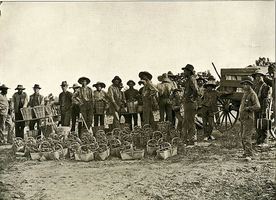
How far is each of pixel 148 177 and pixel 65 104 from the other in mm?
846

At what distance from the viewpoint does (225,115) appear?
325 centimetres

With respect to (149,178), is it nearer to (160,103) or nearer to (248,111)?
(160,103)

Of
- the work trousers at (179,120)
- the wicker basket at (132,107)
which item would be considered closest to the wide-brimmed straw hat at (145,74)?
the wicker basket at (132,107)

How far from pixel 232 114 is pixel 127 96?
33.3 inches

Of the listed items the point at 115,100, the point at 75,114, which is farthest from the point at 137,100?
the point at 75,114

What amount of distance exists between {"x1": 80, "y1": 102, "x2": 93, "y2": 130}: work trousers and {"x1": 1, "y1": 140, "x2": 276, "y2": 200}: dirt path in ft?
1.05

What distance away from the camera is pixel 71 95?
315 centimetres

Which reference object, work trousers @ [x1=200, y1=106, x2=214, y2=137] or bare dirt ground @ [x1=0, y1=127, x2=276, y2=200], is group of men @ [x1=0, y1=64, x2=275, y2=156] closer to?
work trousers @ [x1=200, y1=106, x2=214, y2=137]

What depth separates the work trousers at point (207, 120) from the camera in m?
3.23

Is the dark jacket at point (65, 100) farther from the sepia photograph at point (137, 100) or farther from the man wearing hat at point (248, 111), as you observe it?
the man wearing hat at point (248, 111)

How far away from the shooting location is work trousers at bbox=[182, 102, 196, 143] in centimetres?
320

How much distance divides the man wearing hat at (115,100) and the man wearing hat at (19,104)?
0.64m

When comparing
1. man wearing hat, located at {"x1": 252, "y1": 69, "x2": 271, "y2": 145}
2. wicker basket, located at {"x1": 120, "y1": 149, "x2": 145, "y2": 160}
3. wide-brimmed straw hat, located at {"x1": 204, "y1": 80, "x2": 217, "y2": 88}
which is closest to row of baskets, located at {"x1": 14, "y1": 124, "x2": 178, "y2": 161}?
wicker basket, located at {"x1": 120, "y1": 149, "x2": 145, "y2": 160}

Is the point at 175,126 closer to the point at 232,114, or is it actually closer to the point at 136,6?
the point at 232,114
